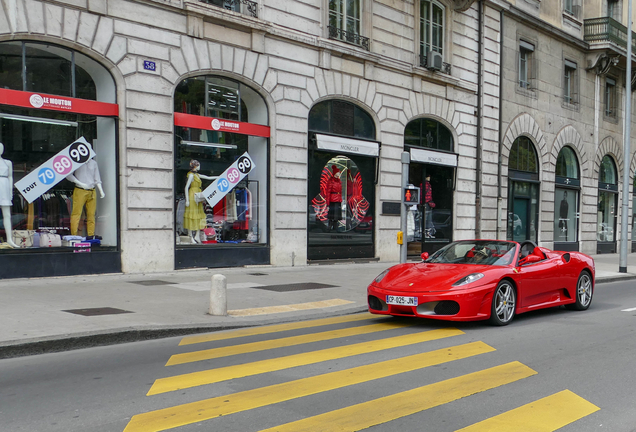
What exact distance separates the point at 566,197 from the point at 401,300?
22589mm

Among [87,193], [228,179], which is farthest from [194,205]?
[87,193]

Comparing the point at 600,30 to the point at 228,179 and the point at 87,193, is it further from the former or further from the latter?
the point at 87,193

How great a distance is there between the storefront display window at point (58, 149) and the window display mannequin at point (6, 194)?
39 mm

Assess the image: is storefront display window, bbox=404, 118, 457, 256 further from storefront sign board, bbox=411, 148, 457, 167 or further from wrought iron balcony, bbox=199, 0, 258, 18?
wrought iron balcony, bbox=199, 0, 258, 18

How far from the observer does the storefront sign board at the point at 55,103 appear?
11742 mm

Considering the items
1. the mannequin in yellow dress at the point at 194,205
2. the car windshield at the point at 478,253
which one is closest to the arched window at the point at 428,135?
the mannequin in yellow dress at the point at 194,205

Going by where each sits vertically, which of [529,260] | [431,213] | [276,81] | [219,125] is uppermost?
[276,81]

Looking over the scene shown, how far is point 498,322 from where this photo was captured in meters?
8.31

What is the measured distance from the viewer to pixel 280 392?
16.6ft

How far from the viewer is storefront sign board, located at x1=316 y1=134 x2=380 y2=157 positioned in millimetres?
17312

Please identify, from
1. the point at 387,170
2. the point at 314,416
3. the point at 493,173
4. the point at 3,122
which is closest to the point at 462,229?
the point at 493,173

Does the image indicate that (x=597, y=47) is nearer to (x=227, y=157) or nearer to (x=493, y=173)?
(x=493, y=173)

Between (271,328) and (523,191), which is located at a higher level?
(523,191)

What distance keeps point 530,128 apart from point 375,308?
1913 centimetres
